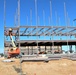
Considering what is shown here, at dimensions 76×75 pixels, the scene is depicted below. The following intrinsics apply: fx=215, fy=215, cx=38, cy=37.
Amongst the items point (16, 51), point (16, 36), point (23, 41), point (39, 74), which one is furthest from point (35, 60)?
point (23, 41)

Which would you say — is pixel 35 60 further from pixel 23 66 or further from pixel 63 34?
pixel 63 34

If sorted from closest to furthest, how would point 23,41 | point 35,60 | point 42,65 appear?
point 42,65 < point 35,60 < point 23,41

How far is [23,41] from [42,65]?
2632 cm

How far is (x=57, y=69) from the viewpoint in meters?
23.5

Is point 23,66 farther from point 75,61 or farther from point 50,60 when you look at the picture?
point 75,61

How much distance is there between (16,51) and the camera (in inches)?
1508

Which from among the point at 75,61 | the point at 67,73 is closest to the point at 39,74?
the point at 67,73

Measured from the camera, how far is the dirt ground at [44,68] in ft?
70.8

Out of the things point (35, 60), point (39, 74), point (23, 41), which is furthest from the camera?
point (23, 41)

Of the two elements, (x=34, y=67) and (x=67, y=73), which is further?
(x=34, y=67)

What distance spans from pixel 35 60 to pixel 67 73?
20.2 feet

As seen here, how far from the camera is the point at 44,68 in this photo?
23.7m

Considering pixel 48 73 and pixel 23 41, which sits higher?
pixel 23 41

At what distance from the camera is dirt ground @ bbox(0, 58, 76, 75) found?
70.8ft
